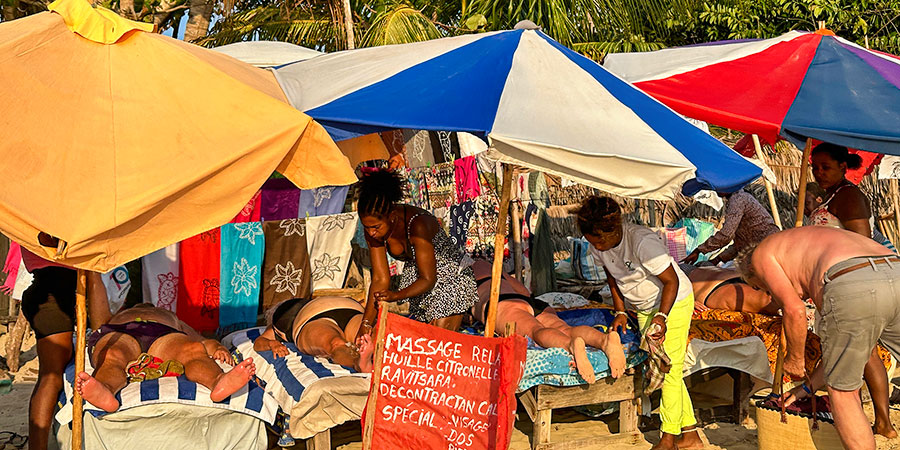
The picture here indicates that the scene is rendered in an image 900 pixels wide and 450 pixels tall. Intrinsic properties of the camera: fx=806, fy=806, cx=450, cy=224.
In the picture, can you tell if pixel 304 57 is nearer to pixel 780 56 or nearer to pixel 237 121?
pixel 237 121

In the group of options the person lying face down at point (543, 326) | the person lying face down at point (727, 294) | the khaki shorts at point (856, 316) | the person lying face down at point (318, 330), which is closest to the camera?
the khaki shorts at point (856, 316)

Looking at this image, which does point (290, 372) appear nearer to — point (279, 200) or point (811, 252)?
point (279, 200)

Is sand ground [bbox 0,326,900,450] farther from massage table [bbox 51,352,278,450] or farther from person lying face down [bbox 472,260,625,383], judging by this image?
massage table [bbox 51,352,278,450]

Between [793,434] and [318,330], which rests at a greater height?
[318,330]

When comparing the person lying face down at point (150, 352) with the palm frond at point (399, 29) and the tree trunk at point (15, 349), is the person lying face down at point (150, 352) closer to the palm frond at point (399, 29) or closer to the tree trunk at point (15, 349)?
the tree trunk at point (15, 349)

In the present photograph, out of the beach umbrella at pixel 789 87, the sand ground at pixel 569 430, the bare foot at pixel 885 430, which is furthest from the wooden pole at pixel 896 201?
the bare foot at pixel 885 430

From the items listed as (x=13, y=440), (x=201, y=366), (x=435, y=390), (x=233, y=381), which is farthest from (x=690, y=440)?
(x=13, y=440)

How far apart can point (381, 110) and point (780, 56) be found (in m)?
2.64

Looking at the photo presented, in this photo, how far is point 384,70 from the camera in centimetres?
401

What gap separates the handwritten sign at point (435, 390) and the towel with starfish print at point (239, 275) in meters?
3.01

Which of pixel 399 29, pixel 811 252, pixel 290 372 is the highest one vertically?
pixel 399 29

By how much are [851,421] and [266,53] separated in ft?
13.6

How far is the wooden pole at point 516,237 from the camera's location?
801 cm

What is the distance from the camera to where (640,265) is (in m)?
4.81
